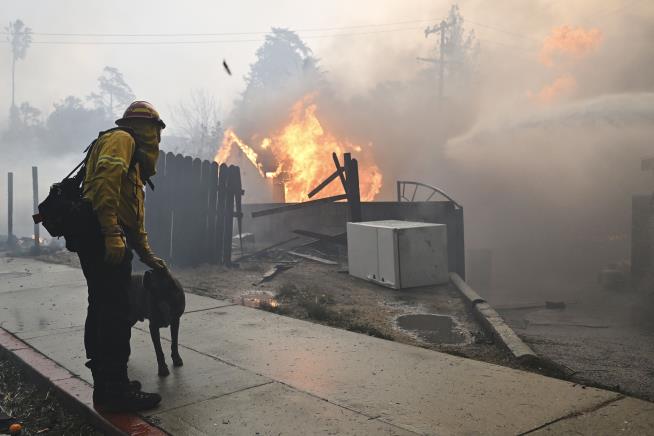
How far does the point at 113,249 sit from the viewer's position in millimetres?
3213

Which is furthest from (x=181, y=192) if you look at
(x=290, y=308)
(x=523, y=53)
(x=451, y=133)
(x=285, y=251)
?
(x=523, y=53)

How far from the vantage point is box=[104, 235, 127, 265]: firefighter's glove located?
3.21 m

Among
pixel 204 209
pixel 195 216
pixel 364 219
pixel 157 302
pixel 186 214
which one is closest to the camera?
pixel 157 302

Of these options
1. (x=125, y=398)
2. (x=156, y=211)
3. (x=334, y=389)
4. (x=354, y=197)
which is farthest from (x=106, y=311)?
(x=354, y=197)

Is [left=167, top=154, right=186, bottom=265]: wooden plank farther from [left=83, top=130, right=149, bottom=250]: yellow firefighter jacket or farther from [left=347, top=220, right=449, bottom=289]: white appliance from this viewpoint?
[left=83, top=130, right=149, bottom=250]: yellow firefighter jacket

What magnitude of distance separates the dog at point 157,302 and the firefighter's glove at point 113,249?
0.65 meters

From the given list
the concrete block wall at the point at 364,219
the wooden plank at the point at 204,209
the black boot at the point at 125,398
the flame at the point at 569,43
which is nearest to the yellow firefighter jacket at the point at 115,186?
the black boot at the point at 125,398

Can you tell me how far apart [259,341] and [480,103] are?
100.0 feet

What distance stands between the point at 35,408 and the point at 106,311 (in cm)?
121

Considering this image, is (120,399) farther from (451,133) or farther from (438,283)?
(451,133)

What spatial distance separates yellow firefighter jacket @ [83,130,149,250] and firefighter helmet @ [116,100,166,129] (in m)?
0.23

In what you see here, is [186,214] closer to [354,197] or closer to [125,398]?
[354,197]

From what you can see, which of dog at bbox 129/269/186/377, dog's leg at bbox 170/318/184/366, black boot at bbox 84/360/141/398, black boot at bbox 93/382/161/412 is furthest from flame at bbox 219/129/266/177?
black boot at bbox 93/382/161/412

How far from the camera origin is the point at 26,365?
450cm
